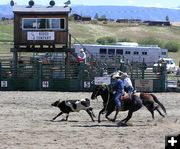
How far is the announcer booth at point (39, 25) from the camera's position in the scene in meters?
33.4

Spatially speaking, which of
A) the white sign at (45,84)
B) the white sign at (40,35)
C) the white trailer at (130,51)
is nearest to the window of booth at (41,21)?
the white sign at (40,35)

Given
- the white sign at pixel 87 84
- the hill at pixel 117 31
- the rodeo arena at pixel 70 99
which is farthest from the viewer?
the hill at pixel 117 31

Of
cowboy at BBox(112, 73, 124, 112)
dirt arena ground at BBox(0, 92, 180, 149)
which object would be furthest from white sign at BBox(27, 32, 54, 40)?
cowboy at BBox(112, 73, 124, 112)

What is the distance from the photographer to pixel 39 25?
33500 mm

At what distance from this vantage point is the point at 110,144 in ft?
40.1

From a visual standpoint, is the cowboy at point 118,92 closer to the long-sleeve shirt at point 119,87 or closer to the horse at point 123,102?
the long-sleeve shirt at point 119,87

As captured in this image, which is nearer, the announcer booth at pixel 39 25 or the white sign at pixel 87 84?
the white sign at pixel 87 84

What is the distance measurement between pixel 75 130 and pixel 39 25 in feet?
63.8

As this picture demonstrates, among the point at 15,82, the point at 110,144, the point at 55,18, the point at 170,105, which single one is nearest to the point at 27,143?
the point at 110,144

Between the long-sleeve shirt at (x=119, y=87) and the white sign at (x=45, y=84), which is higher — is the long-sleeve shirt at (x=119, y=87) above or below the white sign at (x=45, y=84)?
above

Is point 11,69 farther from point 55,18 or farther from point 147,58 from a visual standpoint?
point 147,58

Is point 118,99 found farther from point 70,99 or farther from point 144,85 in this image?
point 144,85

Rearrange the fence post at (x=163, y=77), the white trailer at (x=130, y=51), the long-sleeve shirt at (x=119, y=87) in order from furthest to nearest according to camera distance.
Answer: the white trailer at (x=130, y=51)
the fence post at (x=163, y=77)
the long-sleeve shirt at (x=119, y=87)

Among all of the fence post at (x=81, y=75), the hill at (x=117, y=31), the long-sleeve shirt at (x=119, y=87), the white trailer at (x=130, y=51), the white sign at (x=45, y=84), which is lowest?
the hill at (x=117, y=31)
